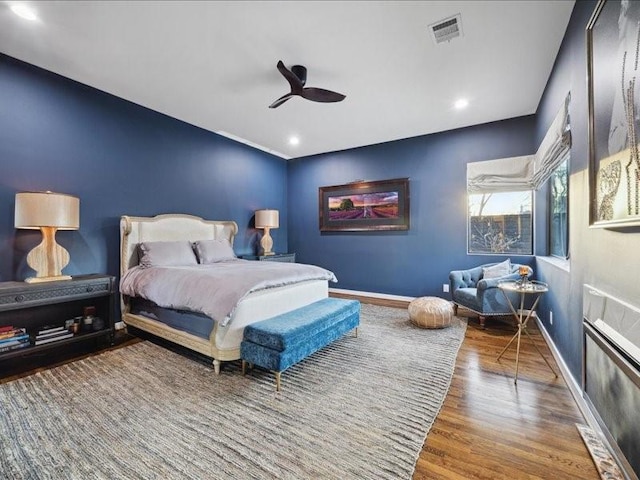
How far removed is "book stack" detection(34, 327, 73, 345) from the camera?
8.53 feet

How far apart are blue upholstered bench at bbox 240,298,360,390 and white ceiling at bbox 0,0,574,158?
2.50 metres

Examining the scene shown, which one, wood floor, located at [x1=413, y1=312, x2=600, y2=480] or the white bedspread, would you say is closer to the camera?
wood floor, located at [x1=413, y1=312, x2=600, y2=480]

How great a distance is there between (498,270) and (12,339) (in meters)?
5.39

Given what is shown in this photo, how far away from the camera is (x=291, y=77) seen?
2729mm

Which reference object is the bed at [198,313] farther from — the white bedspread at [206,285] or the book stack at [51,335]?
the book stack at [51,335]

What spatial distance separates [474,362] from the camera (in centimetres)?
261

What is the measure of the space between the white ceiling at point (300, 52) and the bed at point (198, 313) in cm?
164

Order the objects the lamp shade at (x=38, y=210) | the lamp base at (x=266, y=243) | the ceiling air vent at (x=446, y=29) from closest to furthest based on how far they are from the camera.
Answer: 1. the ceiling air vent at (x=446, y=29)
2. the lamp shade at (x=38, y=210)
3. the lamp base at (x=266, y=243)

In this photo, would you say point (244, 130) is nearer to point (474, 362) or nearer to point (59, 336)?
point (59, 336)

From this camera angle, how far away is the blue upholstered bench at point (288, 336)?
2.13m

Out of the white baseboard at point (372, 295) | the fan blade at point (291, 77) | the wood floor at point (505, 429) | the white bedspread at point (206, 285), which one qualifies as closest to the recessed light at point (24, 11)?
the fan blade at point (291, 77)

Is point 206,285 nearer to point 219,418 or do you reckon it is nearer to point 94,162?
point 219,418

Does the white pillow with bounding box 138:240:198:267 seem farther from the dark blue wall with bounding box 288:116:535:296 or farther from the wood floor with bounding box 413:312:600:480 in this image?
the wood floor with bounding box 413:312:600:480

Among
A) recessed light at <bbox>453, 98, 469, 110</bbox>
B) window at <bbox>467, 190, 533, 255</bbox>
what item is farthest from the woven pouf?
recessed light at <bbox>453, 98, 469, 110</bbox>
